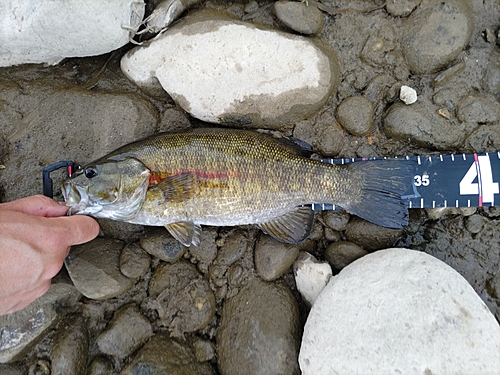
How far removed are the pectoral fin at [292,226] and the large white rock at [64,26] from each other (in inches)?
88.7

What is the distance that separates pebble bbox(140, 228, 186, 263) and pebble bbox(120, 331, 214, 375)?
73 centimetres

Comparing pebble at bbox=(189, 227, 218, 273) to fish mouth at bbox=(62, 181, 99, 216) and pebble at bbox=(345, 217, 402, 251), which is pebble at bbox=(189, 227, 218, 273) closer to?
fish mouth at bbox=(62, 181, 99, 216)

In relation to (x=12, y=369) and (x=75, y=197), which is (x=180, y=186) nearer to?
(x=75, y=197)

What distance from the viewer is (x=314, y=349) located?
9.48ft

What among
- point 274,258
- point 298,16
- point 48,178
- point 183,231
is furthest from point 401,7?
point 48,178

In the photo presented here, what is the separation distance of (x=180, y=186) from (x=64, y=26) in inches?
71.7

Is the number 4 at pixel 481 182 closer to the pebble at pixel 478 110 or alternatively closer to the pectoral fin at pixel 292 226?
the pebble at pixel 478 110

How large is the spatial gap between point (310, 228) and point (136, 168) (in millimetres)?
1653

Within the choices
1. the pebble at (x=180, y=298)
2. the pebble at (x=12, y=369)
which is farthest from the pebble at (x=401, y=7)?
the pebble at (x=12, y=369)

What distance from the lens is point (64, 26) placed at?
3.21 m

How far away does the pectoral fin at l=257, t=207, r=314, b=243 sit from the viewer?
10.8 feet

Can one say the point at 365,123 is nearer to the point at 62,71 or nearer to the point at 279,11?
the point at 279,11

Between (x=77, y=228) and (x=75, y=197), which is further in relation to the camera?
(x=75, y=197)

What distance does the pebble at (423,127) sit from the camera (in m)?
3.35
